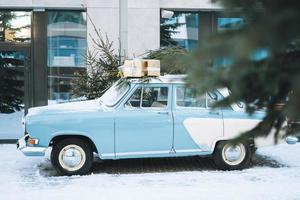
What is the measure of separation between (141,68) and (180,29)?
4993mm

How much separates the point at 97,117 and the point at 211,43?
21.2 ft

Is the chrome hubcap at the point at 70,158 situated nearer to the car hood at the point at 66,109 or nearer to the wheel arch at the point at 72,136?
the wheel arch at the point at 72,136

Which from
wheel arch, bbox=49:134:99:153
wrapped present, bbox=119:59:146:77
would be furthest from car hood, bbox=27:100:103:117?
wrapped present, bbox=119:59:146:77

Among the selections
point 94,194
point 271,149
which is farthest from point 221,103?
point 271,149

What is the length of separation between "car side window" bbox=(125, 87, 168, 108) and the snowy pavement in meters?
1.14

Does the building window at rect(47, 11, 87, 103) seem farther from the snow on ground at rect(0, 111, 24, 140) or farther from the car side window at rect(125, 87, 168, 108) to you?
the car side window at rect(125, 87, 168, 108)

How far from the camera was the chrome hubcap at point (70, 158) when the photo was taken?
324 inches

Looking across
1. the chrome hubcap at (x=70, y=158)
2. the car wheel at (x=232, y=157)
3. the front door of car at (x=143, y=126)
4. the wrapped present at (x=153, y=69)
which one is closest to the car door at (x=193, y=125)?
the front door of car at (x=143, y=126)

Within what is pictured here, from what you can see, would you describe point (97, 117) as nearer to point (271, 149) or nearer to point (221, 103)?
point (271, 149)

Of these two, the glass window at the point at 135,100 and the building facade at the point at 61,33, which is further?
the building facade at the point at 61,33

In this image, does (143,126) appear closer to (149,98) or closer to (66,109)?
(149,98)

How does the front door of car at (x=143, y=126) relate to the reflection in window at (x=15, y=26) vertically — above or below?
below

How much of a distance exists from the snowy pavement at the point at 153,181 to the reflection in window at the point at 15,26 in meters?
3.78

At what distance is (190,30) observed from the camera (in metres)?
13.1
